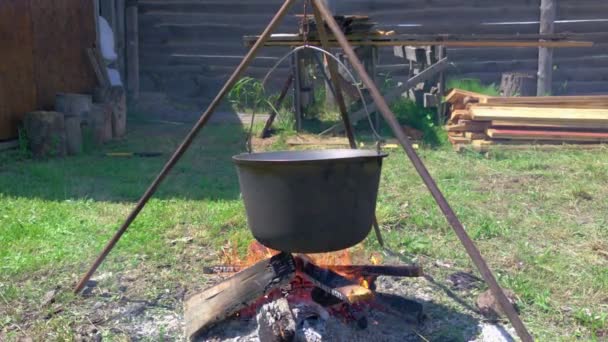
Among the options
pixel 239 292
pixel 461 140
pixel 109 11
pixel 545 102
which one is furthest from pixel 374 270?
pixel 109 11

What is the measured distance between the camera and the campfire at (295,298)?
124 inches

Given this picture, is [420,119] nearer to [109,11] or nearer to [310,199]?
[109,11]

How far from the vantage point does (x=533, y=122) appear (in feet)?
27.5

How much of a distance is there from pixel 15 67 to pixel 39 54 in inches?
21.5

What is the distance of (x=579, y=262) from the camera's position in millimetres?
4465

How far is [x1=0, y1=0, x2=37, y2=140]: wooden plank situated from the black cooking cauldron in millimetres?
5479

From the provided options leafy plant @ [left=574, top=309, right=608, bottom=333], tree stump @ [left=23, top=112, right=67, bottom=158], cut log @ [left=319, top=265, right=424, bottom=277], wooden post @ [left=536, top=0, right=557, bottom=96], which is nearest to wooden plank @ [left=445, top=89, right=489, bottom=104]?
wooden post @ [left=536, top=0, right=557, bottom=96]

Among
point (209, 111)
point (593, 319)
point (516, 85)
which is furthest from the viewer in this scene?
point (516, 85)

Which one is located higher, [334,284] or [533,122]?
[533,122]

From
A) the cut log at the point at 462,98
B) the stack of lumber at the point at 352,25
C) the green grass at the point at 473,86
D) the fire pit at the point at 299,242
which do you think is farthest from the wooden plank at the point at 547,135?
the fire pit at the point at 299,242

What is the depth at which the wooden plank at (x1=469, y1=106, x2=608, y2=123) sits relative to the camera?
326 inches

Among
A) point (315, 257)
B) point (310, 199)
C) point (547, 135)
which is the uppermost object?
point (310, 199)

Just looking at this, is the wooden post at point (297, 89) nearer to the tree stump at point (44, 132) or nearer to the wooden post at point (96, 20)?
the wooden post at point (96, 20)

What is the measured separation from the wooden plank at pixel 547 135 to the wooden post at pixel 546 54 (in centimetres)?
399
